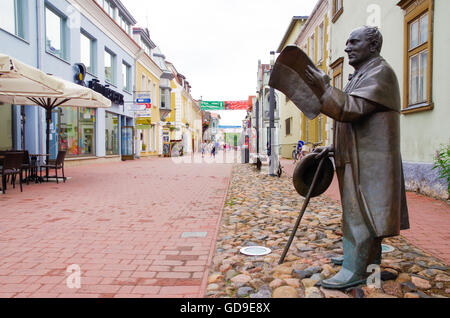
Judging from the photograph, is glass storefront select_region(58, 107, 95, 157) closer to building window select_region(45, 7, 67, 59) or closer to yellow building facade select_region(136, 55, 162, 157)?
building window select_region(45, 7, 67, 59)

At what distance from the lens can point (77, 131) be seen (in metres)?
17.1

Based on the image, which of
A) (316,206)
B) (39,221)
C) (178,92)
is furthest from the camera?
(178,92)

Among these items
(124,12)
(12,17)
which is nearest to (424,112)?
(12,17)

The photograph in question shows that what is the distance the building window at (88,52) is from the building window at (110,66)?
193 centimetres

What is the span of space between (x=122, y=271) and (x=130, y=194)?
16.3ft

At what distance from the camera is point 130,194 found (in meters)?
7.94

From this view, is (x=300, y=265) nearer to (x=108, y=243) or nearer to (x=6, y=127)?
(x=108, y=243)

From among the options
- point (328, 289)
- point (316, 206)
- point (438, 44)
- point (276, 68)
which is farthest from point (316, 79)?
point (438, 44)

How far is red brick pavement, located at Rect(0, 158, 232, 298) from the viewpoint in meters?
2.81

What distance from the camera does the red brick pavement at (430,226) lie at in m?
3.75

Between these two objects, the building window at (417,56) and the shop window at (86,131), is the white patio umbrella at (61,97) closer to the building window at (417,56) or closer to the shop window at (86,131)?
the shop window at (86,131)

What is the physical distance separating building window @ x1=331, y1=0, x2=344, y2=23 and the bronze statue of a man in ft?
36.8

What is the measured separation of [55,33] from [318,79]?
1597cm
